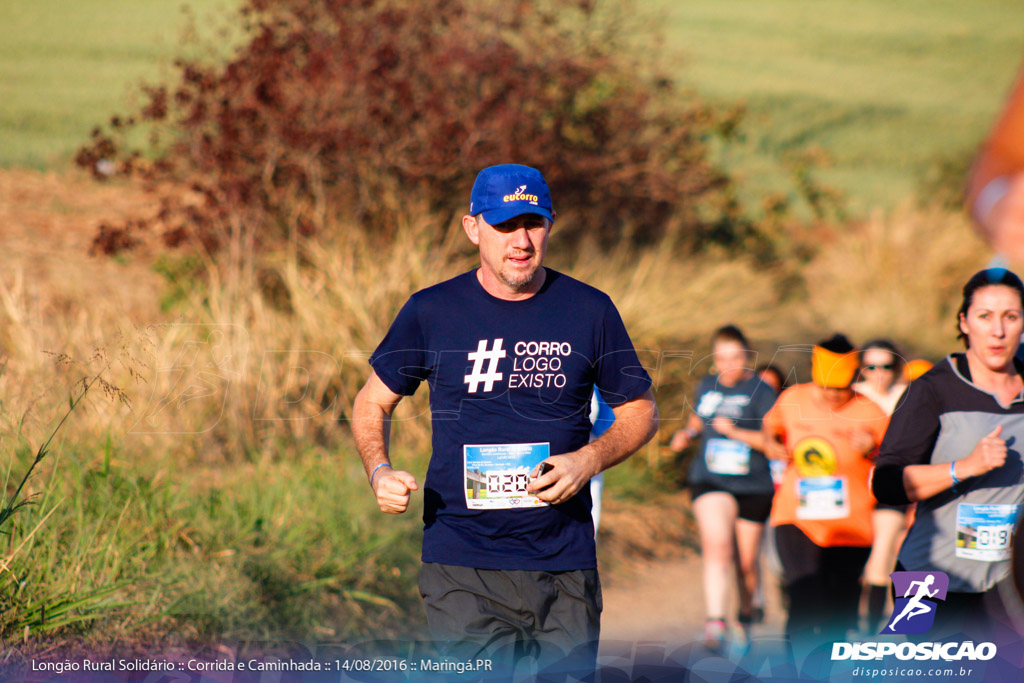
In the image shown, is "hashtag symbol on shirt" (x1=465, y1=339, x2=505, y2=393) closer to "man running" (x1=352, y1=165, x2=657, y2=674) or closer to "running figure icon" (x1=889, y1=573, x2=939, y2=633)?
"man running" (x1=352, y1=165, x2=657, y2=674)

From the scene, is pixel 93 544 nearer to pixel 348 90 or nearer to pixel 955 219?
pixel 348 90

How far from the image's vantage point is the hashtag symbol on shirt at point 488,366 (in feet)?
11.0

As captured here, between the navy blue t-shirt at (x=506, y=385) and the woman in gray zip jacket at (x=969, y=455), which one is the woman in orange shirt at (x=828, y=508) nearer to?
the woman in gray zip jacket at (x=969, y=455)

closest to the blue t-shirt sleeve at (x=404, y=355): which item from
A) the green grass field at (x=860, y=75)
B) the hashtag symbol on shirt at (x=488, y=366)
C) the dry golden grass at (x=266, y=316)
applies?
the hashtag symbol on shirt at (x=488, y=366)

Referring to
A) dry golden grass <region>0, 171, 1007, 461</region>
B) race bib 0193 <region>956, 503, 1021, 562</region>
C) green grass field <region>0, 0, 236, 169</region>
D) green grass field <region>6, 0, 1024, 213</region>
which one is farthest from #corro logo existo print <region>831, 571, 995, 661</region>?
green grass field <region>6, 0, 1024, 213</region>

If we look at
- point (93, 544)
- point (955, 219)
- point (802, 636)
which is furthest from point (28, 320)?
point (955, 219)

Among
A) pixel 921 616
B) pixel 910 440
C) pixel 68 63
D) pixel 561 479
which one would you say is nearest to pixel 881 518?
pixel 921 616

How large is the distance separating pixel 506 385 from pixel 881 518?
3812 millimetres

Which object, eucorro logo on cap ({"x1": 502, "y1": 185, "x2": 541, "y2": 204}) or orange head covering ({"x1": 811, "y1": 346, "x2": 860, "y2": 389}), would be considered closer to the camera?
eucorro logo on cap ({"x1": 502, "y1": 185, "x2": 541, "y2": 204})

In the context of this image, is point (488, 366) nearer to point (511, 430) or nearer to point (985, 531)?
point (511, 430)

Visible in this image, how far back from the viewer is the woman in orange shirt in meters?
5.38

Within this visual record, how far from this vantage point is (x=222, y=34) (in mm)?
10820

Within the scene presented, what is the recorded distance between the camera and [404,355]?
11.4 feet

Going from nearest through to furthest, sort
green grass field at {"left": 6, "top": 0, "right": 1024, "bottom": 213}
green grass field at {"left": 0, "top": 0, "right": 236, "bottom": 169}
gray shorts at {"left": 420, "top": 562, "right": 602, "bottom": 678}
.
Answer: gray shorts at {"left": 420, "top": 562, "right": 602, "bottom": 678}
green grass field at {"left": 0, "top": 0, "right": 236, "bottom": 169}
green grass field at {"left": 6, "top": 0, "right": 1024, "bottom": 213}
